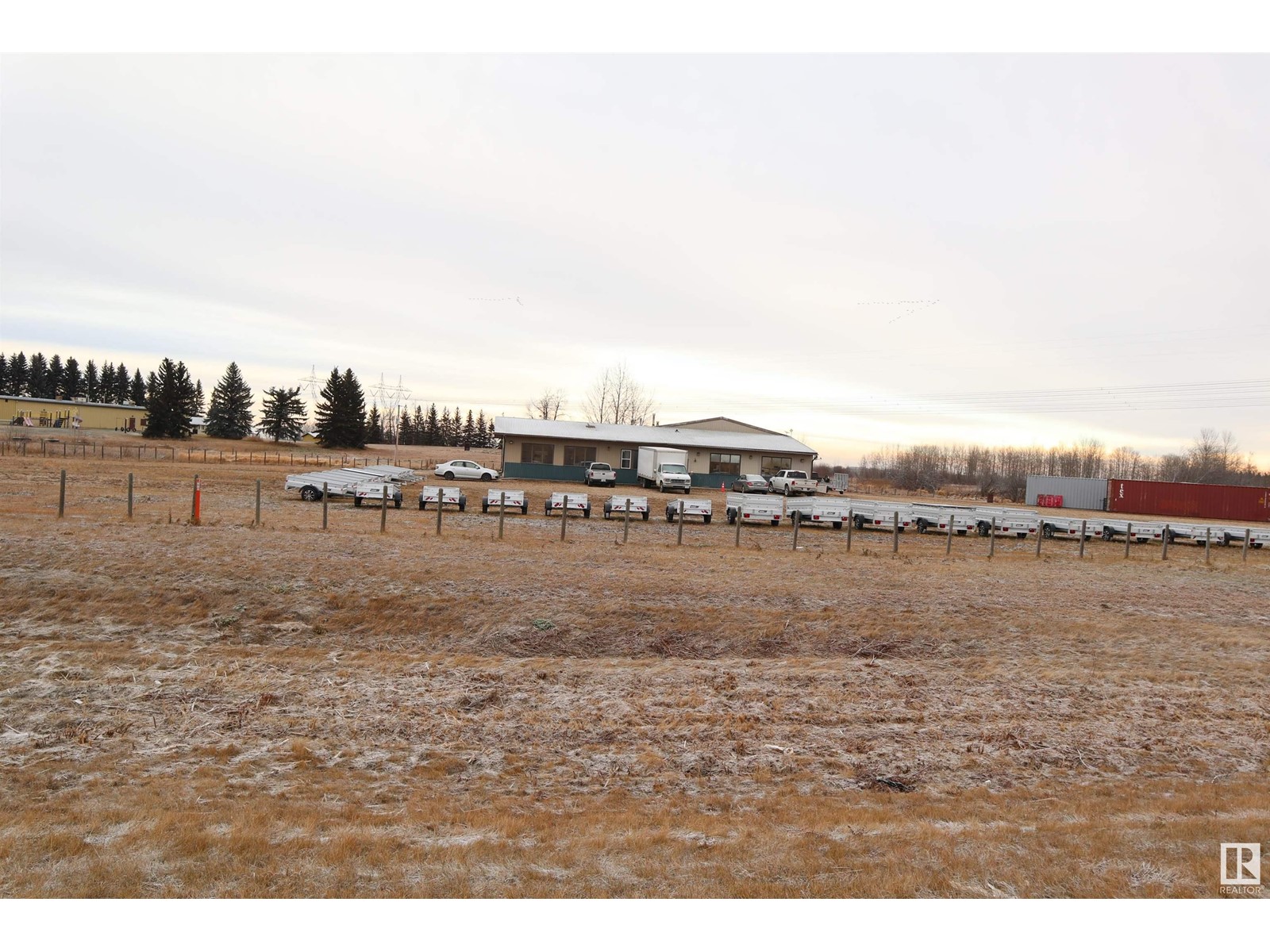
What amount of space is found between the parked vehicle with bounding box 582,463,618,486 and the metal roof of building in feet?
15.4

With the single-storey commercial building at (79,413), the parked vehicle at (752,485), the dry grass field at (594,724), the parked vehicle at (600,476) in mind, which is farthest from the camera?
the single-storey commercial building at (79,413)

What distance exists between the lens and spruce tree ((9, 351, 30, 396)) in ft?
407

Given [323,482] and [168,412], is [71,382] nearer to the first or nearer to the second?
[168,412]

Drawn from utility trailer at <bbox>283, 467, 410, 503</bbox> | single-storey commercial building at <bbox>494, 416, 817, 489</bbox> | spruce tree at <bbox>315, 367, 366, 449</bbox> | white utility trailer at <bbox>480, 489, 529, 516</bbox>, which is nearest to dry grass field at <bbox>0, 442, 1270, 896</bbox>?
white utility trailer at <bbox>480, 489, 529, 516</bbox>

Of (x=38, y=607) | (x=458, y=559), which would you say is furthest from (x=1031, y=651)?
(x=38, y=607)

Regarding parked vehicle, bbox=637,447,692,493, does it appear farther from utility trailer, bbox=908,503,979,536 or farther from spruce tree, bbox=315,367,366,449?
spruce tree, bbox=315,367,366,449

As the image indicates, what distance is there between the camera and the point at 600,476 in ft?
139

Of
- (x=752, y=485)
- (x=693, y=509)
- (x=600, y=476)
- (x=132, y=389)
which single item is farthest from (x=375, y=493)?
(x=132, y=389)

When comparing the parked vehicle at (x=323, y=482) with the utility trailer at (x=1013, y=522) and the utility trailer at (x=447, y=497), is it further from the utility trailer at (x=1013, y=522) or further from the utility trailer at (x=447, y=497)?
the utility trailer at (x=1013, y=522)

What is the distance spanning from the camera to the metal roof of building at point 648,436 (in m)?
47.6

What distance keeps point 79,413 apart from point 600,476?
9101 centimetres

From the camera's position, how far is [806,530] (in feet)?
85.3

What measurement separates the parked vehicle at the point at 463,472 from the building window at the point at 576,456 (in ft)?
18.3

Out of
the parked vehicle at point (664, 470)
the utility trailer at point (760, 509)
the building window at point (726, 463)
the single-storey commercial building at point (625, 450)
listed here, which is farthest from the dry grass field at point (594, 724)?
the building window at point (726, 463)
